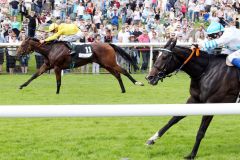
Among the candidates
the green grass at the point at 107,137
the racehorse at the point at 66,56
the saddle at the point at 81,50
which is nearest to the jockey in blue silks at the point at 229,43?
the green grass at the point at 107,137

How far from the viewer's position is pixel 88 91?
1448 centimetres

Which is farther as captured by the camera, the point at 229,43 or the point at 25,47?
the point at 25,47

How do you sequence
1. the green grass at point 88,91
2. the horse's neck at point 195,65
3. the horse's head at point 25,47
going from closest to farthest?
the horse's neck at point 195,65 < the green grass at point 88,91 < the horse's head at point 25,47

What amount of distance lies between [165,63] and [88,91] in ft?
23.5

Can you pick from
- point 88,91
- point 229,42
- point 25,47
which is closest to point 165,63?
point 229,42

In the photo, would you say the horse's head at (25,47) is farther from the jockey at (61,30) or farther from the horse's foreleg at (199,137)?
the horse's foreleg at (199,137)

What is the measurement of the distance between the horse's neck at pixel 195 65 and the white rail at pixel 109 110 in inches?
155

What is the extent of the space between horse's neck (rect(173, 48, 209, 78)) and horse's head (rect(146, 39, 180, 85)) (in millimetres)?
109

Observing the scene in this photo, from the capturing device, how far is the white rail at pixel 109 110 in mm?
3266

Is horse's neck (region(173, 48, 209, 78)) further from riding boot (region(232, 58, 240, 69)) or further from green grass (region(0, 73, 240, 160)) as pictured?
green grass (region(0, 73, 240, 160))

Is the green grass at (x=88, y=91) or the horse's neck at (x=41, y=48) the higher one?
the horse's neck at (x=41, y=48)

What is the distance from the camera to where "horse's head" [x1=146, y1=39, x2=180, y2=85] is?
7.42 m

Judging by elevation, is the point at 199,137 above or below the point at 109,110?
below

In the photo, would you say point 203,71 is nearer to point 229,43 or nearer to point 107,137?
point 229,43
